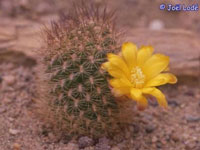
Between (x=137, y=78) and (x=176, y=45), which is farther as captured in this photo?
(x=176, y=45)

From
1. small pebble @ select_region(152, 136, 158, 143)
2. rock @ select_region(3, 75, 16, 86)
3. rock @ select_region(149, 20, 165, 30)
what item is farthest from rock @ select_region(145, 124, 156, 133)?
rock @ select_region(149, 20, 165, 30)

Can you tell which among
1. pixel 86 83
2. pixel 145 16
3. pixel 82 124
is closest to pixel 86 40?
pixel 86 83

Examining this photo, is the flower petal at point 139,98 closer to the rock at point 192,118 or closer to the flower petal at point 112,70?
the flower petal at point 112,70

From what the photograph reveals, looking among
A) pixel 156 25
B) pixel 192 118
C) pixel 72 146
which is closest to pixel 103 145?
pixel 72 146

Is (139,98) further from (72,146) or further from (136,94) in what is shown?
(72,146)

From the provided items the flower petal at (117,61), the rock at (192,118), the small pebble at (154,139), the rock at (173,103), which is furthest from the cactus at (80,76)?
the rock at (173,103)

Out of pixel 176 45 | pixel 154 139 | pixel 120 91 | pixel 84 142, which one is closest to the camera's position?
pixel 120 91
